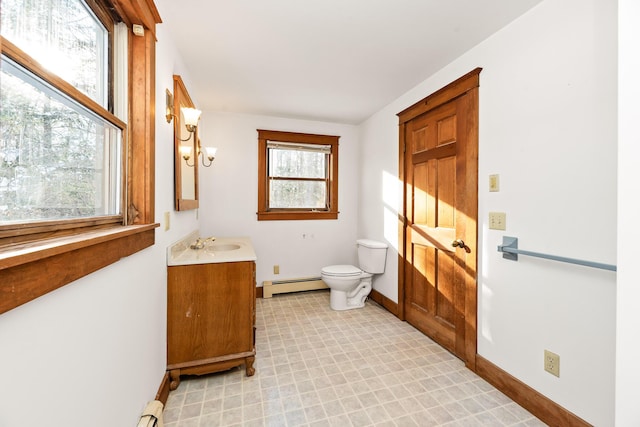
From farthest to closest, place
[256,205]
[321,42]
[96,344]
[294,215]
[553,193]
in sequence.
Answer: [294,215]
[256,205]
[321,42]
[553,193]
[96,344]

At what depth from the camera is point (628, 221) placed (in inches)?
39.0

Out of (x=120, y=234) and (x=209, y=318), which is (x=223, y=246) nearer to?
(x=209, y=318)

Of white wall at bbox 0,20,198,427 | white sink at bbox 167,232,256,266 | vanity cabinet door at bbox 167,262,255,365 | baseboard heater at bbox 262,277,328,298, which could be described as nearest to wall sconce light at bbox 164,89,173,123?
white wall at bbox 0,20,198,427

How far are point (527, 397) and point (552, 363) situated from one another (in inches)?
11.1

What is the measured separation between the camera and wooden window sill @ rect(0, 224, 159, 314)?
525 mm

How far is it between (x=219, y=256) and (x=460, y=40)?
7.42 feet

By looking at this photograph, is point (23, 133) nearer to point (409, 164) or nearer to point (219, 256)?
point (219, 256)

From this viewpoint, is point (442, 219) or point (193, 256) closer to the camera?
point (193, 256)

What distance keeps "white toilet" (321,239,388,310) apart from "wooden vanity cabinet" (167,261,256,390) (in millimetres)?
1280

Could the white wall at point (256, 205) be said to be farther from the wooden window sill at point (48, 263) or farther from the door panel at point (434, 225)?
the wooden window sill at point (48, 263)

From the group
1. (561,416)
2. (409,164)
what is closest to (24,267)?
(561,416)

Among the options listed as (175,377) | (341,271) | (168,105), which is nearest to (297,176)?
(341,271)

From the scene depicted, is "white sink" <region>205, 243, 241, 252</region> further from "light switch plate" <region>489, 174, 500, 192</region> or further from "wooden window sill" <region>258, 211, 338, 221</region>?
"light switch plate" <region>489, 174, 500, 192</region>

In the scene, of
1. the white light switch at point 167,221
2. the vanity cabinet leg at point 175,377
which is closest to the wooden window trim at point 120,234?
the white light switch at point 167,221
